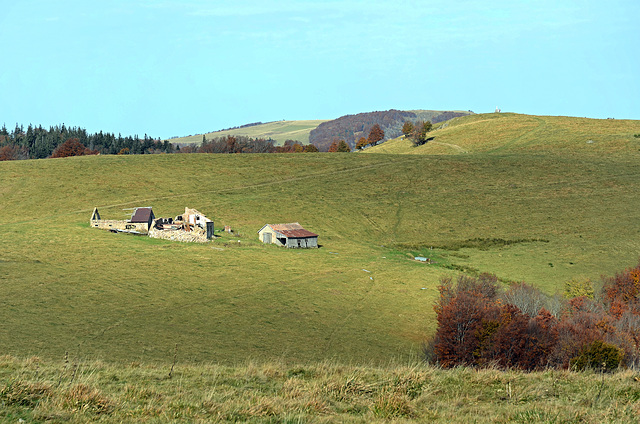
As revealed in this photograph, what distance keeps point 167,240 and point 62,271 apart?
19548 mm

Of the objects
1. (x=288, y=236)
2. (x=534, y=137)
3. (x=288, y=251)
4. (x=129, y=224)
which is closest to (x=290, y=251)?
(x=288, y=251)

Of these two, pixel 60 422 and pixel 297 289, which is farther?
pixel 297 289

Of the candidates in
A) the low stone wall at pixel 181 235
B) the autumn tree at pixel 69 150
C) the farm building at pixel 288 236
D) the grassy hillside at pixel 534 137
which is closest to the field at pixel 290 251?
the farm building at pixel 288 236

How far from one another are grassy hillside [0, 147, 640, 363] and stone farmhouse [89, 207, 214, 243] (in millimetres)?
2827

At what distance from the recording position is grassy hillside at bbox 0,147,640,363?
35.4 m

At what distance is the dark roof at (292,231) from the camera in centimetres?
7031

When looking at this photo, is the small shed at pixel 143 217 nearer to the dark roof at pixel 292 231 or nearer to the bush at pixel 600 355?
the dark roof at pixel 292 231

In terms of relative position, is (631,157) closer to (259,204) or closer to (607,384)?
(259,204)

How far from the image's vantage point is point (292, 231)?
72000 mm

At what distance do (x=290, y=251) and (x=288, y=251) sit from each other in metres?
0.25

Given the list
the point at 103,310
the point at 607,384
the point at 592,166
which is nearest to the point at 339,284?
the point at 103,310

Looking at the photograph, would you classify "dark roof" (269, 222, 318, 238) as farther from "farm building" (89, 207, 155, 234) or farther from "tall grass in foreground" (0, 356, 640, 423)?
"tall grass in foreground" (0, 356, 640, 423)

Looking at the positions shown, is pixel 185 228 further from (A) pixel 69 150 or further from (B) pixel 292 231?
(A) pixel 69 150

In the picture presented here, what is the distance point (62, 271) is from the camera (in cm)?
4794
